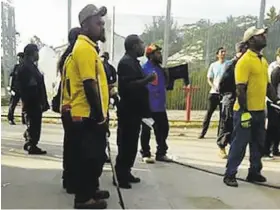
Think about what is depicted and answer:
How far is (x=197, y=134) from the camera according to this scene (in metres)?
11.1

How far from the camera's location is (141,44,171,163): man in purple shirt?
730cm

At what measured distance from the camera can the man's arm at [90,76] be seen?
4504mm

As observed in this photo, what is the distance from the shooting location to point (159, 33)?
13.3 meters

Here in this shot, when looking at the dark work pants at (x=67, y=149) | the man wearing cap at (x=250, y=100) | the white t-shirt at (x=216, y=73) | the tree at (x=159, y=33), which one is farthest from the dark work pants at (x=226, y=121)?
the tree at (x=159, y=33)

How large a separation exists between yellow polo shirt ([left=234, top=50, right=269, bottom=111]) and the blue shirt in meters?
1.62

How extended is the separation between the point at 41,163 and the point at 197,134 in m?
4.66

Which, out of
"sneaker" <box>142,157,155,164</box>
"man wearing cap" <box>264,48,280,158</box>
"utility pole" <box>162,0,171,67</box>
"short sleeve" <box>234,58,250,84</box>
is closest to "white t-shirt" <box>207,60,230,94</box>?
"man wearing cap" <box>264,48,280,158</box>

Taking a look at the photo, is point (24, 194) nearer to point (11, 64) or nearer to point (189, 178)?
point (189, 178)

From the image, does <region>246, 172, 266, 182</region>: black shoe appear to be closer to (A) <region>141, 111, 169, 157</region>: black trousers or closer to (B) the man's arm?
(A) <region>141, 111, 169, 157</region>: black trousers

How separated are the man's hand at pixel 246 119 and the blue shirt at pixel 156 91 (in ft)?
5.62

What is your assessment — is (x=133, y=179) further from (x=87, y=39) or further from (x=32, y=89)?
(x=32, y=89)

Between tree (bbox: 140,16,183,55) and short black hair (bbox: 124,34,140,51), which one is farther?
tree (bbox: 140,16,183,55)

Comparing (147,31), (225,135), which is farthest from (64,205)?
(147,31)

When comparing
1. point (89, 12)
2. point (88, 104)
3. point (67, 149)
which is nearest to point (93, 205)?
point (67, 149)
